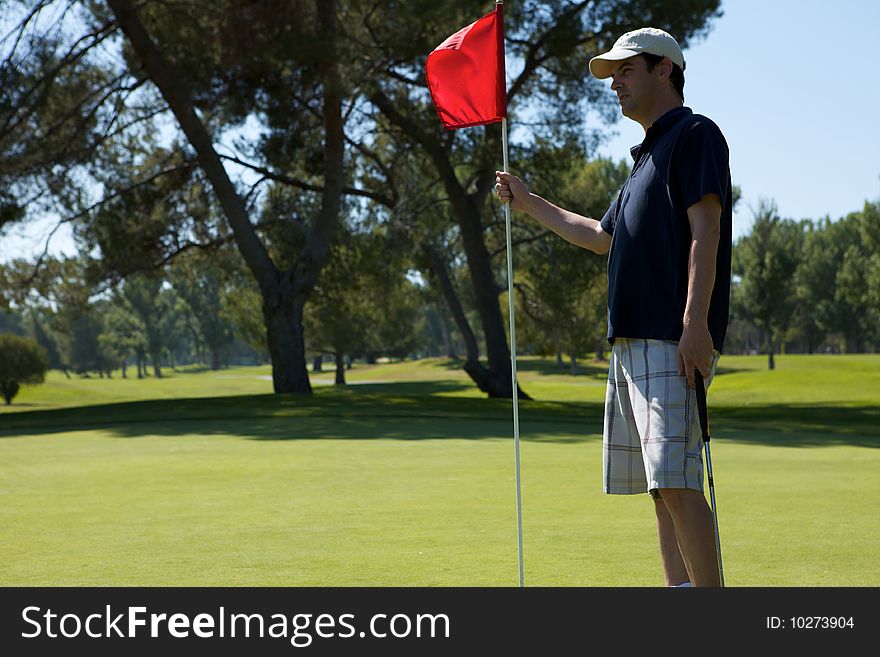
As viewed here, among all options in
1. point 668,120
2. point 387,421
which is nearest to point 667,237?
point 668,120

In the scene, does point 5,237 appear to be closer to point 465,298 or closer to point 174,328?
point 465,298

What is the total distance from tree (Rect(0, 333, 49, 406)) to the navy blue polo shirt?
44802 millimetres

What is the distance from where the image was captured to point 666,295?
150 inches

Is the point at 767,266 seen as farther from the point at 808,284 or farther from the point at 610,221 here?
the point at 610,221

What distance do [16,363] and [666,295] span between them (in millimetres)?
45327

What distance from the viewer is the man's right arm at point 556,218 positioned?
4371mm

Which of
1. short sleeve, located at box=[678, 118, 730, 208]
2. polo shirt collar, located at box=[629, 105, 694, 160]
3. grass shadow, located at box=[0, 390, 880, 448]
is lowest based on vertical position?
grass shadow, located at box=[0, 390, 880, 448]

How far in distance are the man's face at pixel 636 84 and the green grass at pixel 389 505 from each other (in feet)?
6.97

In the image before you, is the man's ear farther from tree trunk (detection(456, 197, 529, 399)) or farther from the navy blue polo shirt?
tree trunk (detection(456, 197, 529, 399))

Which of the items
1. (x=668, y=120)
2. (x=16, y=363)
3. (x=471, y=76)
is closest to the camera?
(x=668, y=120)

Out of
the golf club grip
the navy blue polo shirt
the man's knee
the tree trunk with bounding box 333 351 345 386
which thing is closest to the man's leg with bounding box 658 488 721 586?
the man's knee

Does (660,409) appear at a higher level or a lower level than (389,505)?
higher

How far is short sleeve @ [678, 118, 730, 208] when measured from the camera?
144 inches

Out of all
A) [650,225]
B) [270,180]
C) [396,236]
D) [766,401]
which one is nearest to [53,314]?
[270,180]
